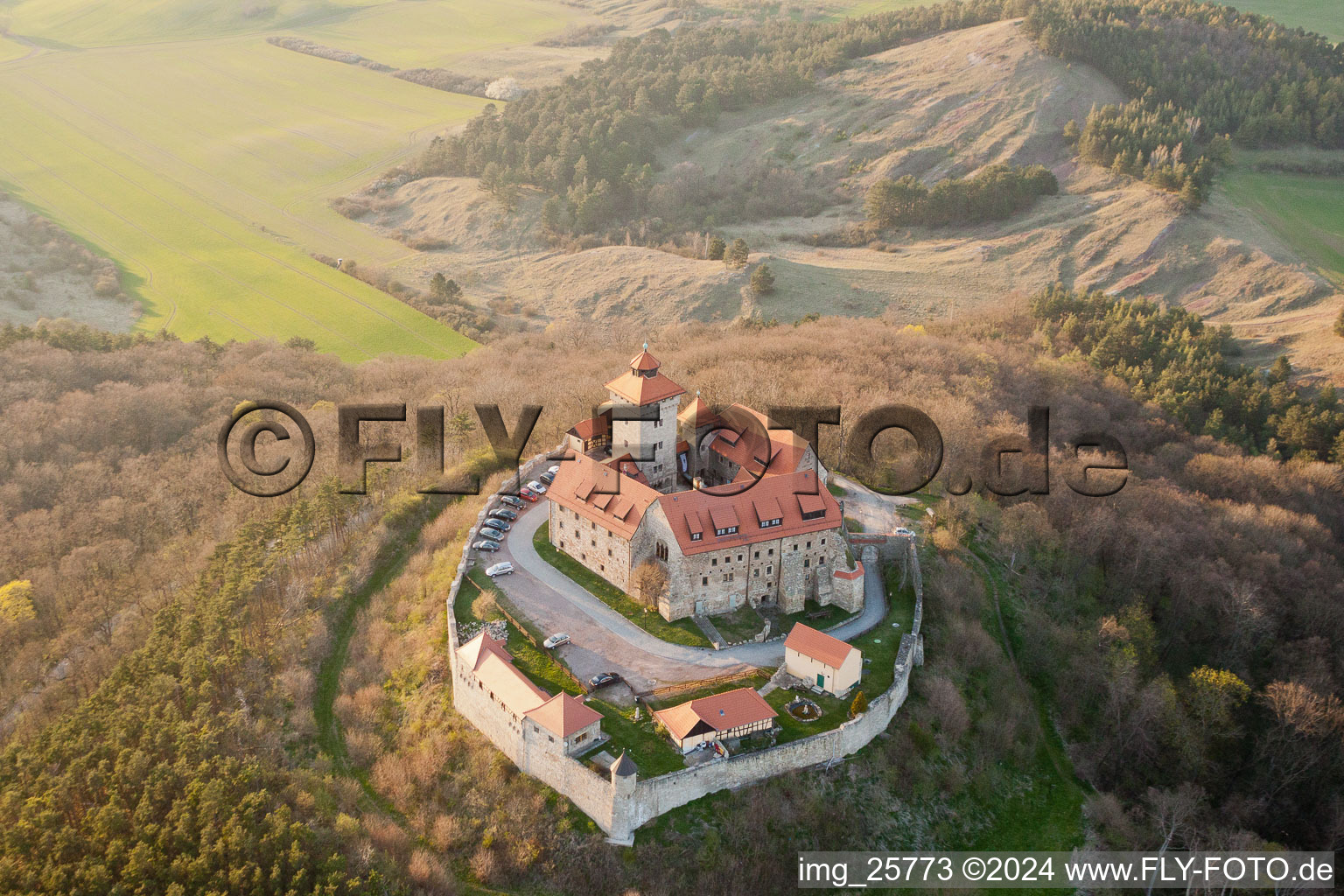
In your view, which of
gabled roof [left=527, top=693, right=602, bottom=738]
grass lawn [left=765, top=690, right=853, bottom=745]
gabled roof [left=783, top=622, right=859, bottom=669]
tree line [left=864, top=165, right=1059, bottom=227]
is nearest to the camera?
gabled roof [left=527, top=693, right=602, bottom=738]

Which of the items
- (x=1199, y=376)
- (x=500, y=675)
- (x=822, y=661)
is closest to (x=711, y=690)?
(x=822, y=661)

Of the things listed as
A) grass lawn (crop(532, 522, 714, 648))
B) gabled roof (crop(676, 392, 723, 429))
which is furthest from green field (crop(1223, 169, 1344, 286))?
grass lawn (crop(532, 522, 714, 648))

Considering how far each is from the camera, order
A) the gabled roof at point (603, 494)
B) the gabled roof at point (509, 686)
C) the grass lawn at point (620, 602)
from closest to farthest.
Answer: the gabled roof at point (509, 686)
the grass lawn at point (620, 602)
the gabled roof at point (603, 494)

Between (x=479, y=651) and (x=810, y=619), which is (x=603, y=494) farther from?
(x=810, y=619)

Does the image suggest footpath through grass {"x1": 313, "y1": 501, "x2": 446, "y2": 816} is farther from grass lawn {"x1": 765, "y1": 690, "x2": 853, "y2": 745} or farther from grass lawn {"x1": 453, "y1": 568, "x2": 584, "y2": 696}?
grass lawn {"x1": 765, "y1": 690, "x2": 853, "y2": 745}

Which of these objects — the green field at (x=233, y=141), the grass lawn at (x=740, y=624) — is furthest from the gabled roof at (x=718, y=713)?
the green field at (x=233, y=141)

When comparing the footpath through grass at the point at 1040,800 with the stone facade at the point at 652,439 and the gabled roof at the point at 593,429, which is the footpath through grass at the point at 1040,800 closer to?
the stone facade at the point at 652,439
